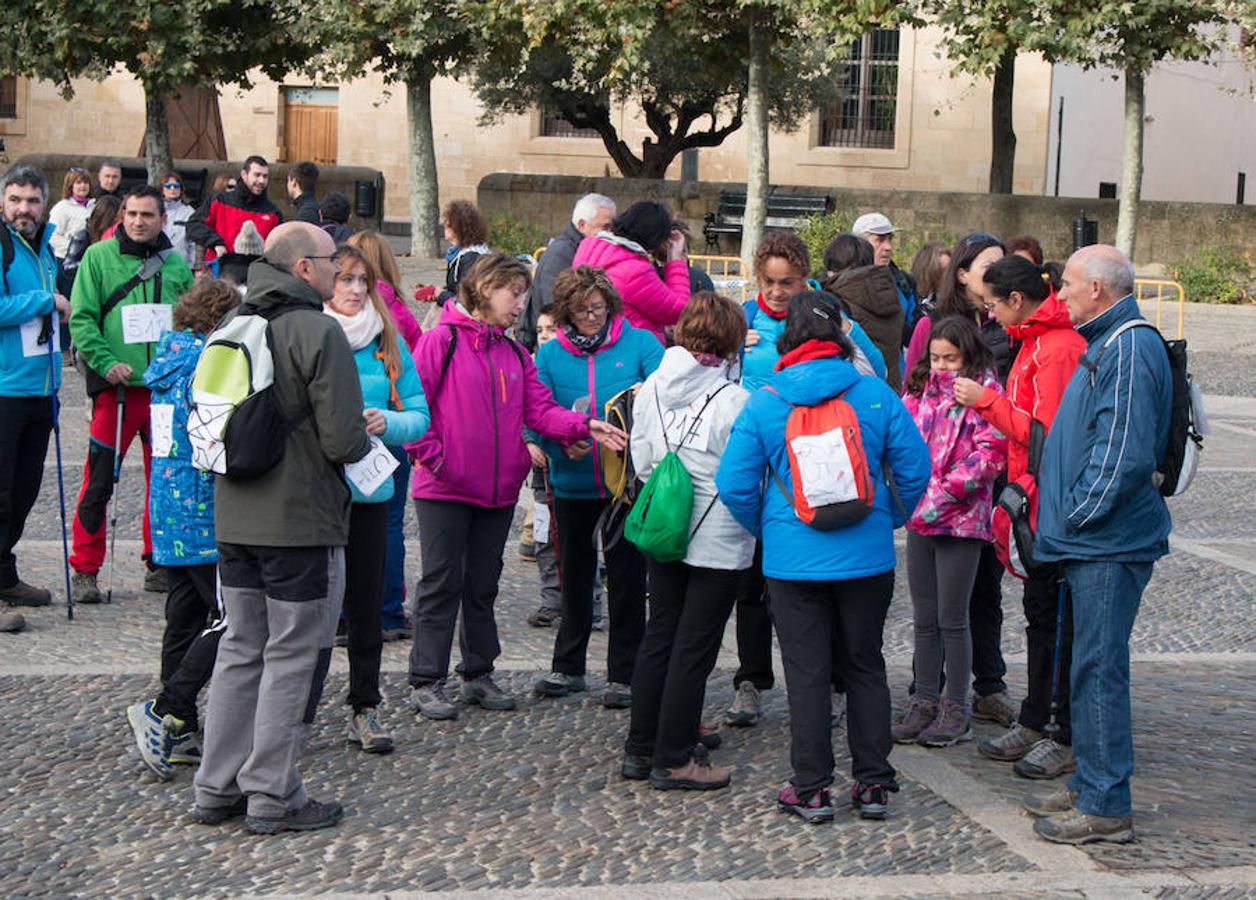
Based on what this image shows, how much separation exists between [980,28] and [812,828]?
21195mm

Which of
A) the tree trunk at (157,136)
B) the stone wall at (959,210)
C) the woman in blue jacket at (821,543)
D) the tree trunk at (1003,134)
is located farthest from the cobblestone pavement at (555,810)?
the tree trunk at (1003,134)

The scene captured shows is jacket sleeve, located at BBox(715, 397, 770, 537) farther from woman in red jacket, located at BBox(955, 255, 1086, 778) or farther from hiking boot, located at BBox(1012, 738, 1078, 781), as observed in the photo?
hiking boot, located at BBox(1012, 738, 1078, 781)

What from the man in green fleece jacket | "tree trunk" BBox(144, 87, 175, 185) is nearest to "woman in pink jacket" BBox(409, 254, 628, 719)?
the man in green fleece jacket

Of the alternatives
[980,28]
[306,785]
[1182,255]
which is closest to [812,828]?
[306,785]

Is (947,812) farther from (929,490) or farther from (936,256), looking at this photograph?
(936,256)

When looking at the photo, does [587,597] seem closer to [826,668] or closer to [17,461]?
[826,668]

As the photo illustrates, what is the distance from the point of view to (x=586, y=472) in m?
7.06

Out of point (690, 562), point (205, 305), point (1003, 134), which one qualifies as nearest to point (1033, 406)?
point (690, 562)

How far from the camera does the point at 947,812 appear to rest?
601cm

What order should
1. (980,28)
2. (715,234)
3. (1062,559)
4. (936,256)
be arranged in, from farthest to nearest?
(715,234) → (980,28) → (936,256) → (1062,559)

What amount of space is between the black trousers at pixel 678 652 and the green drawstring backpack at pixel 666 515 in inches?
5.6

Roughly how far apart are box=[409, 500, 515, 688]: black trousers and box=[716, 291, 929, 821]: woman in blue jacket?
1395 millimetres

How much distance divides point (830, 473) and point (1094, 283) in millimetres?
996

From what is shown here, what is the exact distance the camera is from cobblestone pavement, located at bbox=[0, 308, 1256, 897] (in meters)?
5.33
